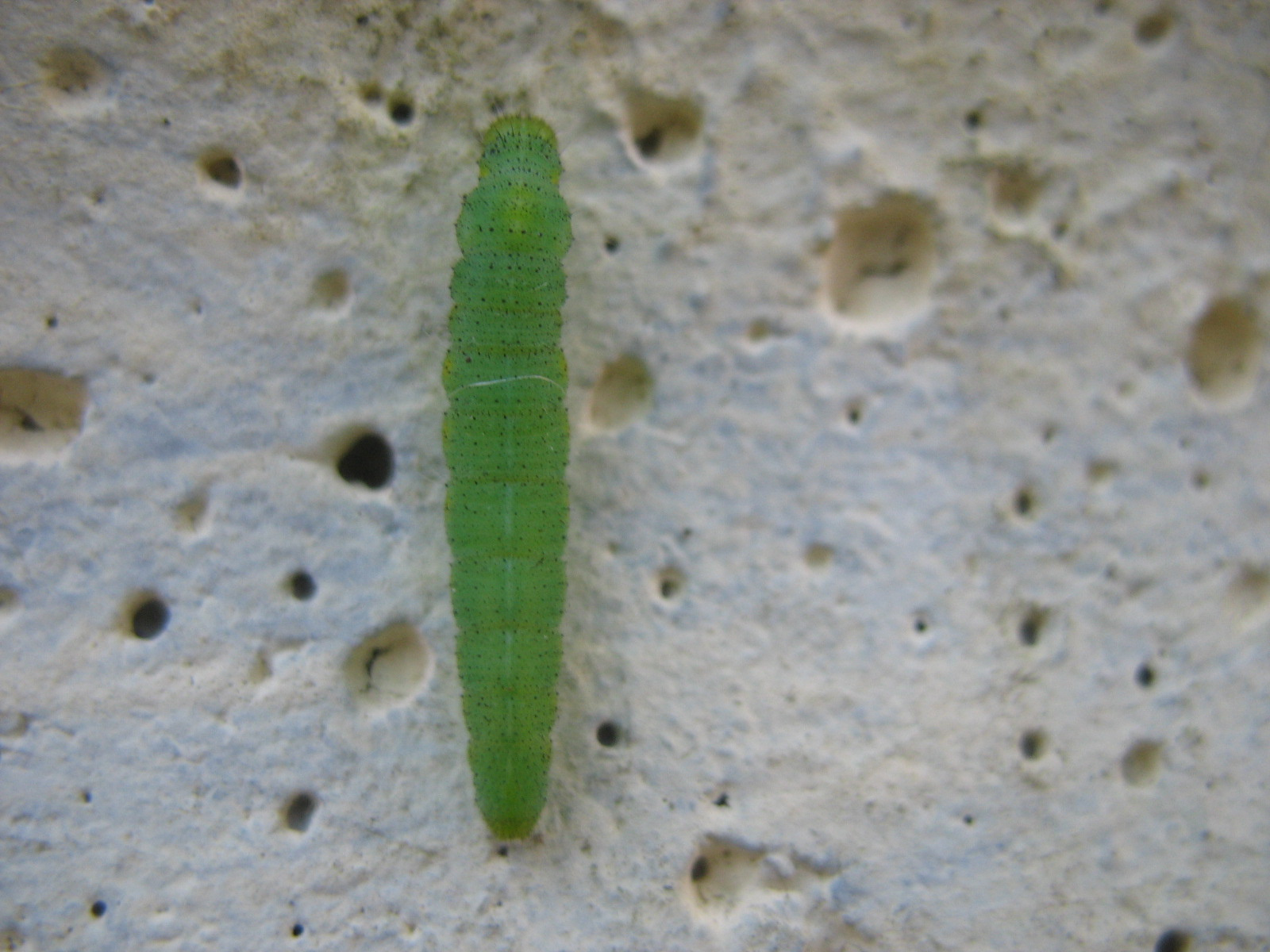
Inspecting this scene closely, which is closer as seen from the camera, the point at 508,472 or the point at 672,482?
the point at 508,472

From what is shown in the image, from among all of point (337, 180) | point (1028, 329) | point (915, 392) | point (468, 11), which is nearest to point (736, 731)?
point (915, 392)

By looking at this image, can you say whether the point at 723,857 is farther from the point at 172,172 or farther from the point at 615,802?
the point at 172,172

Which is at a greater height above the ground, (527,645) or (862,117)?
(862,117)
